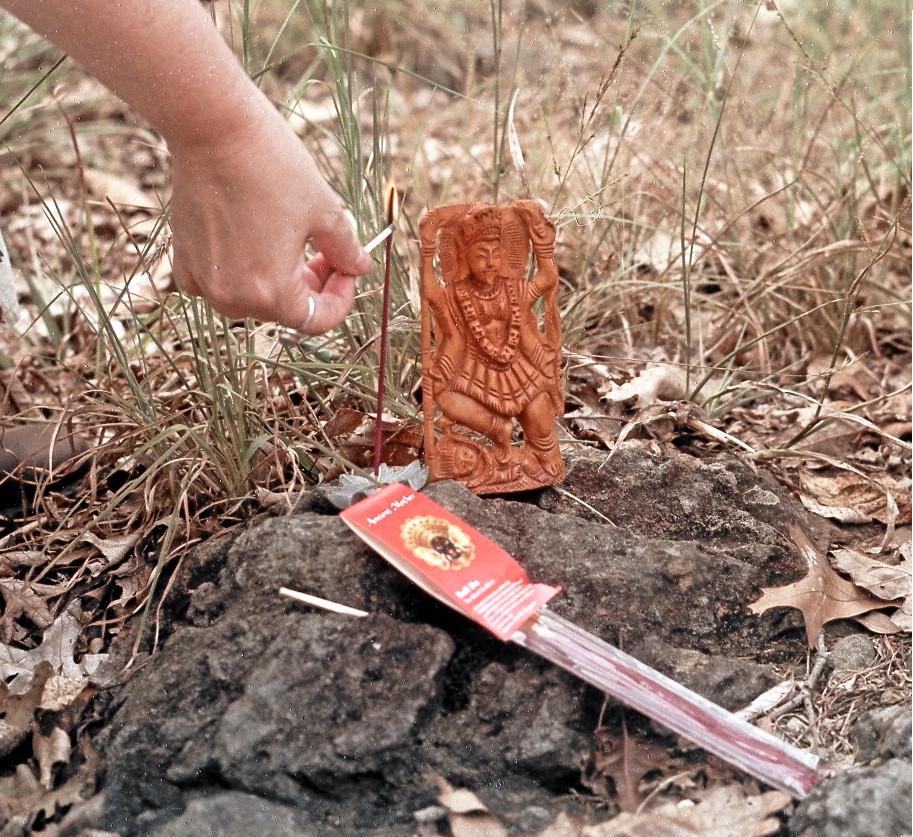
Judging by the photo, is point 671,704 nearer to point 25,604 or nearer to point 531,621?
point 531,621

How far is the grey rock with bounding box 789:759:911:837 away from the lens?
146 cm

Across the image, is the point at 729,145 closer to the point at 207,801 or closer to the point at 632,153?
the point at 632,153

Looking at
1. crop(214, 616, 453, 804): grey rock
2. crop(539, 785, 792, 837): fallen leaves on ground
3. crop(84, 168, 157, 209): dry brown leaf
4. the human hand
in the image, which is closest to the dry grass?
crop(84, 168, 157, 209): dry brown leaf

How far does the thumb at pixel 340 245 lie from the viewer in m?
1.71

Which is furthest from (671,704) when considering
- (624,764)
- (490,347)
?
(490,347)

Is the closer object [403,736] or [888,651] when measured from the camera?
[403,736]

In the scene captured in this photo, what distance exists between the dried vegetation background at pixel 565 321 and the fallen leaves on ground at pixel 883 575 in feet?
0.05

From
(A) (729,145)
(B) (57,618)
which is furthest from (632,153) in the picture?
(B) (57,618)

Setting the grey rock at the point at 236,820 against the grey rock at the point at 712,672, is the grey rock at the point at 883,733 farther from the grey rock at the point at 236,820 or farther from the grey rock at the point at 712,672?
the grey rock at the point at 236,820

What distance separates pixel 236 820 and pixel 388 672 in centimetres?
31

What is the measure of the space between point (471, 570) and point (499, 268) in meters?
0.62

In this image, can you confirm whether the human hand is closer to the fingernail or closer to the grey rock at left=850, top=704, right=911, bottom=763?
the fingernail

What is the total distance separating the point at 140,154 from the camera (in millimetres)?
4461

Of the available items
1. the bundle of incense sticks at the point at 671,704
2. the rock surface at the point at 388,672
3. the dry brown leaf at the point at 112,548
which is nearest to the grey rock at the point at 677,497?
the rock surface at the point at 388,672
